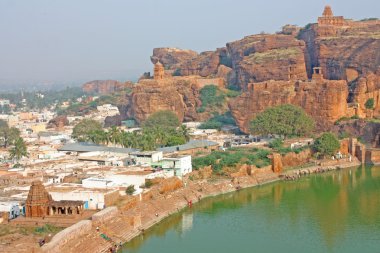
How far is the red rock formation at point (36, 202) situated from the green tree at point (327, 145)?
22101 millimetres

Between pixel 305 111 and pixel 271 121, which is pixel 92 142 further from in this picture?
pixel 305 111

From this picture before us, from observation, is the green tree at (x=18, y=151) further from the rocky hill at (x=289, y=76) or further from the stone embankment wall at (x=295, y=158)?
the rocky hill at (x=289, y=76)

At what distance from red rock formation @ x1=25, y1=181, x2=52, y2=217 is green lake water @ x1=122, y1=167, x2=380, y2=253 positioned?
3598 millimetres

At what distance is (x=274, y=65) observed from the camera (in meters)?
60.3

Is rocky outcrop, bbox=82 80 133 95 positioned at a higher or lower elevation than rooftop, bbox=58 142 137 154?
higher

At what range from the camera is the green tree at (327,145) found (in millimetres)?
42406

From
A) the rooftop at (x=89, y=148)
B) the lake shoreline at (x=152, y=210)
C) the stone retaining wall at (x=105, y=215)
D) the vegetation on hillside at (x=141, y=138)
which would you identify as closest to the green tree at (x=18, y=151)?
the rooftop at (x=89, y=148)

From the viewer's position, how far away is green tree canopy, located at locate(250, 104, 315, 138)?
47.0m

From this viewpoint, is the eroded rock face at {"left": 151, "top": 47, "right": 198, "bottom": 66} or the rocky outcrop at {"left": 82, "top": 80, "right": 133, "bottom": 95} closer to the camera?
the eroded rock face at {"left": 151, "top": 47, "right": 198, "bottom": 66}

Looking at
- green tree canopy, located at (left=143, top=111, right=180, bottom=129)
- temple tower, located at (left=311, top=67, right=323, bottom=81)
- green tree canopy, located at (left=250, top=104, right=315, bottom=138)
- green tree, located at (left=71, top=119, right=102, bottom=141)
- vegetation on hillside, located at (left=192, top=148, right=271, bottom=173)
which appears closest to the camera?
vegetation on hillside, located at (left=192, top=148, right=271, bottom=173)

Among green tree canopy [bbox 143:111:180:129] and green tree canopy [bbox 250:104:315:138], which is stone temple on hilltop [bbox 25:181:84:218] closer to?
green tree canopy [bbox 250:104:315:138]

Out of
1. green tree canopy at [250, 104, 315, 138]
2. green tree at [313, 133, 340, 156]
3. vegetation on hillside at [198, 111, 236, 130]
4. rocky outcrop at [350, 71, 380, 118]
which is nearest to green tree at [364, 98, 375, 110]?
rocky outcrop at [350, 71, 380, 118]

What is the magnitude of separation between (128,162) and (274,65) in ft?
87.0

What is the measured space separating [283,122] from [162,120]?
12.7 metres
